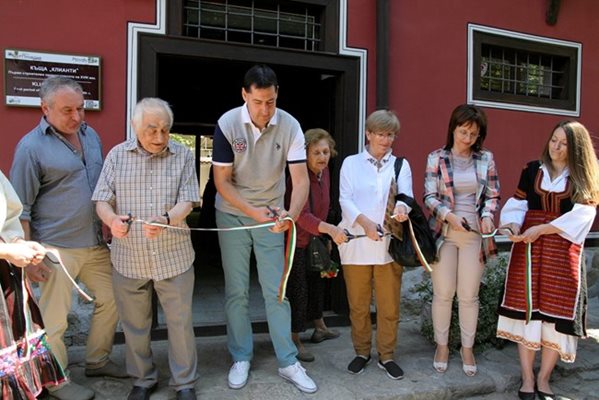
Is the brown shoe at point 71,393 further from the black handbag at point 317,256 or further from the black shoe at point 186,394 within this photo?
the black handbag at point 317,256

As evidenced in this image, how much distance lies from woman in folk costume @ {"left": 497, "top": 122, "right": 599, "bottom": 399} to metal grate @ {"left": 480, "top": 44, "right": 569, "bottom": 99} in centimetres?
214

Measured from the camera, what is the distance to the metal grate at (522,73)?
17.8ft

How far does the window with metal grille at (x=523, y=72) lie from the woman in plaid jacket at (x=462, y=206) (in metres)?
1.82

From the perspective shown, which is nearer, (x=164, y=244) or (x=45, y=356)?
(x=45, y=356)

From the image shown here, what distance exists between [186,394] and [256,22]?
299cm

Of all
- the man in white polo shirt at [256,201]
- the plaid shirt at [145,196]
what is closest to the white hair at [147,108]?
the plaid shirt at [145,196]

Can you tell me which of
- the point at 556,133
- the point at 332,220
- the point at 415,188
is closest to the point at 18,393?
the point at 332,220

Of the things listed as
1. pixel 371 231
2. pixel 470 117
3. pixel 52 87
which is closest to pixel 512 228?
pixel 470 117

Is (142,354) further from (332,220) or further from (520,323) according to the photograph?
(520,323)

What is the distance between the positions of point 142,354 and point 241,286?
722 mm

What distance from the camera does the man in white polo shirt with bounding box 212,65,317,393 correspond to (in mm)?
3203

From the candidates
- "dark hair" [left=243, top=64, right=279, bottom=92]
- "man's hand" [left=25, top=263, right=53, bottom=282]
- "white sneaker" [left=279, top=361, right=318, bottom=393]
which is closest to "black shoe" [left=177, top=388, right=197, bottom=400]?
"white sneaker" [left=279, top=361, right=318, bottom=393]

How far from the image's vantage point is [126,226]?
279cm

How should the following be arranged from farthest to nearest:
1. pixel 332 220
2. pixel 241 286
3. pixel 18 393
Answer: pixel 332 220 < pixel 241 286 < pixel 18 393
